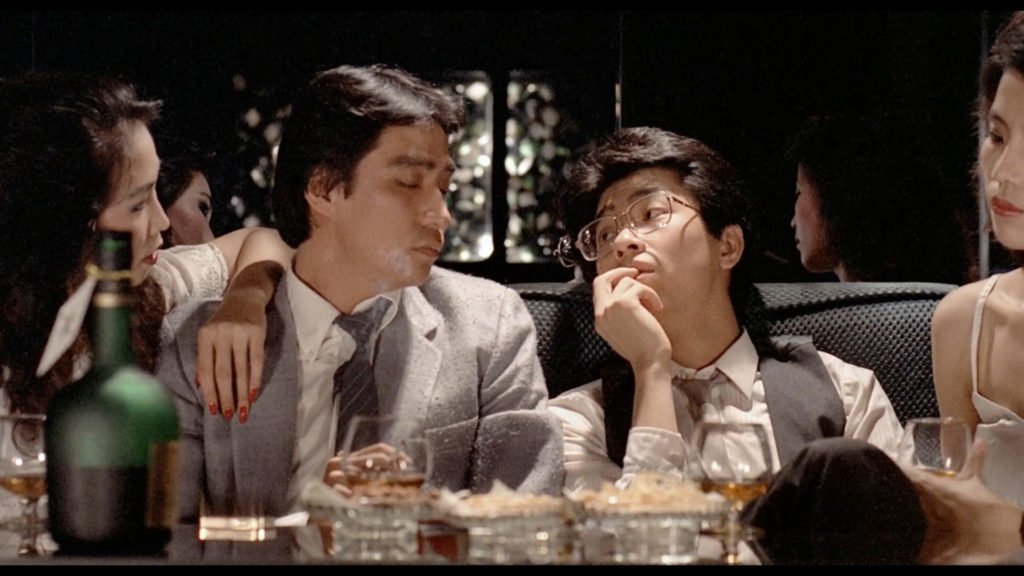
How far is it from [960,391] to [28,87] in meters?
1.98

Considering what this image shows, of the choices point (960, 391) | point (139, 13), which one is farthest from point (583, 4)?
point (960, 391)

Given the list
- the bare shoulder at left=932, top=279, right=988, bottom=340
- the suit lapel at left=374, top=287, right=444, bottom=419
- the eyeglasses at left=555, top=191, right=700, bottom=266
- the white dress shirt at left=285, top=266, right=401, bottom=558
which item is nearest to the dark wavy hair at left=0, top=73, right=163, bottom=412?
the white dress shirt at left=285, top=266, right=401, bottom=558

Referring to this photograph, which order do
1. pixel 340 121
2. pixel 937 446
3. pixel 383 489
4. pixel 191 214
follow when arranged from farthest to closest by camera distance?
pixel 191 214
pixel 340 121
pixel 937 446
pixel 383 489

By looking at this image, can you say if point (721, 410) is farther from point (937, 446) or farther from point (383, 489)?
point (383, 489)

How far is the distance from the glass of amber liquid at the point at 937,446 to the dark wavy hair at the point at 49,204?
1.42 metres

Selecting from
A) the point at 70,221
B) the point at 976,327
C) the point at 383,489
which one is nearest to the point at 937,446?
the point at 383,489

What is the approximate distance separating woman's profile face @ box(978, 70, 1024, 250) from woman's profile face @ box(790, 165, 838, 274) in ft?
1.31

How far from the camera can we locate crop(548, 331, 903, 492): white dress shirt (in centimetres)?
248

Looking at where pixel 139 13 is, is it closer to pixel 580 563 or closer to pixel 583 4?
pixel 583 4

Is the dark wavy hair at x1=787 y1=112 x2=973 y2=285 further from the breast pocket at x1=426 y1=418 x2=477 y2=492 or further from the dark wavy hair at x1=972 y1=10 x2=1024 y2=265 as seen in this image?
the breast pocket at x1=426 y1=418 x2=477 y2=492

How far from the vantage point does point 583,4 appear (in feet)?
9.95

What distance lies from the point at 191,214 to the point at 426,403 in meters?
0.68

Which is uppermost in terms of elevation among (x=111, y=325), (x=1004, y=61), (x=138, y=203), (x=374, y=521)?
(x=1004, y=61)

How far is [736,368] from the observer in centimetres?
262
